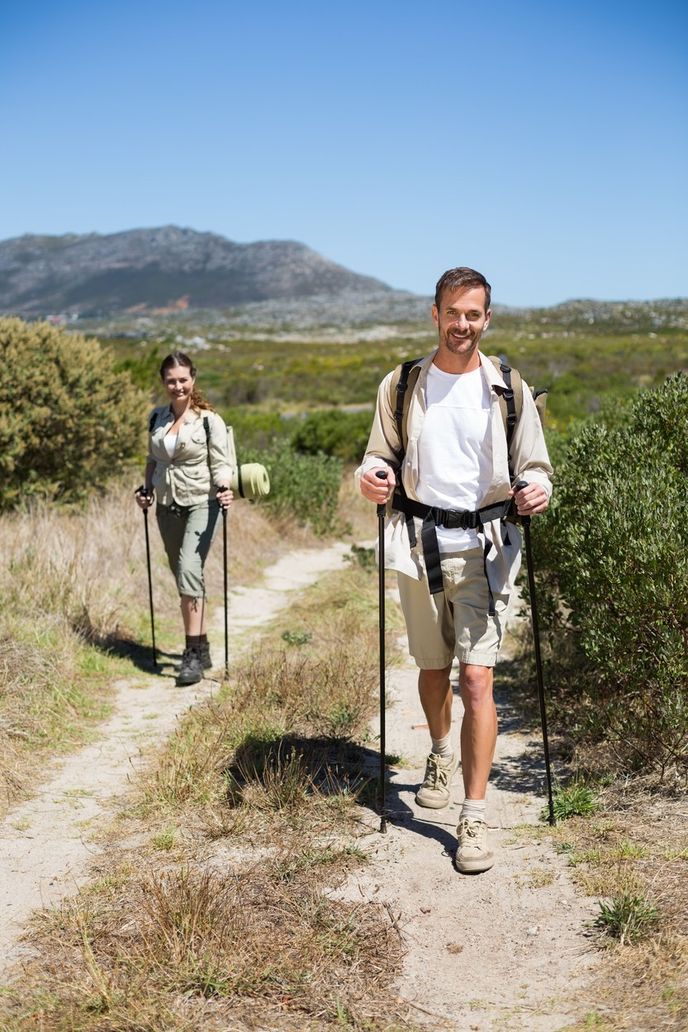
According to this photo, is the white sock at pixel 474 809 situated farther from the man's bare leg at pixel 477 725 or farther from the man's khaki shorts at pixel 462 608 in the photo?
the man's khaki shorts at pixel 462 608

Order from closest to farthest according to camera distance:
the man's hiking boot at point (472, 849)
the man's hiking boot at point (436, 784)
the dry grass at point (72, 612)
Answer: the man's hiking boot at point (472, 849), the man's hiking boot at point (436, 784), the dry grass at point (72, 612)

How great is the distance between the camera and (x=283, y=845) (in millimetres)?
3977

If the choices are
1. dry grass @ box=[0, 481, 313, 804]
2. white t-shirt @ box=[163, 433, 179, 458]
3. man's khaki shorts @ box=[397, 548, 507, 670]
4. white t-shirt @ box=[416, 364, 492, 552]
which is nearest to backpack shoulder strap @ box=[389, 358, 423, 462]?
white t-shirt @ box=[416, 364, 492, 552]

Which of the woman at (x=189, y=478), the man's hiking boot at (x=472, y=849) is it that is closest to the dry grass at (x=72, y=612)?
the woman at (x=189, y=478)

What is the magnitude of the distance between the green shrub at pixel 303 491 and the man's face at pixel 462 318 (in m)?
8.19

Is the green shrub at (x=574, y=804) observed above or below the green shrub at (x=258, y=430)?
below

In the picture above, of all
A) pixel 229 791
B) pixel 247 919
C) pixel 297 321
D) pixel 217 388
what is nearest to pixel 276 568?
pixel 229 791

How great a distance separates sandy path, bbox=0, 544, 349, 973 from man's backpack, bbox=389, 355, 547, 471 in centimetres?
212

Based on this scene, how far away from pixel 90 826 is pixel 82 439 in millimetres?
6548

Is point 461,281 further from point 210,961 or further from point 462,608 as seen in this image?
point 210,961

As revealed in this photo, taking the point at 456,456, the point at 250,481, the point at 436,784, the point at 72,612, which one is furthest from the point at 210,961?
the point at 72,612

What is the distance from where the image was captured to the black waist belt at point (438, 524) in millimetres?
3895

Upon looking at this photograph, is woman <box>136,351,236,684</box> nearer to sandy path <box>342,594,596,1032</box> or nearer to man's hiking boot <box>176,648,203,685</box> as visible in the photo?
man's hiking boot <box>176,648,203,685</box>

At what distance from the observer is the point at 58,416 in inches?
395
